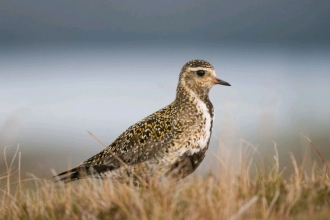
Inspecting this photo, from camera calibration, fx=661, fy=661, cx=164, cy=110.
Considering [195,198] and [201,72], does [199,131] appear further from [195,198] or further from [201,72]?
[195,198]

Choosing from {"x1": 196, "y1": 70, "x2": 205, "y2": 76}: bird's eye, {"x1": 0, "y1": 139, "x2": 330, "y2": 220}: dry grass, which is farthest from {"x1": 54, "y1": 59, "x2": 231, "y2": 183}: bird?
{"x1": 0, "y1": 139, "x2": 330, "y2": 220}: dry grass

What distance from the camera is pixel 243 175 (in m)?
4.75

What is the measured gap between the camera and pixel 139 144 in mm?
5801

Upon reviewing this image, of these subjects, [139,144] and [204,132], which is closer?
[204,132]

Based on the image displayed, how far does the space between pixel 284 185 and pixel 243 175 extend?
0.30 m

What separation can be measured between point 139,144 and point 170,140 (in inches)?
12.5

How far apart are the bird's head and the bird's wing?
0.90 feet

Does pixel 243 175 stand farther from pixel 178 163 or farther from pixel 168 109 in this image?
pixel 168 109

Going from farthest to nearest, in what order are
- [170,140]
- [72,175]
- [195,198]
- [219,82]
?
[219,82]
[72,175]
[170,140]
[195,198]

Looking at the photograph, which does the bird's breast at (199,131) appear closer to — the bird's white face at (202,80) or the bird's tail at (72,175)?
the bird's white face at (202,80)

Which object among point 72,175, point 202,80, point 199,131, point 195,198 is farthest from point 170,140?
point 195,198

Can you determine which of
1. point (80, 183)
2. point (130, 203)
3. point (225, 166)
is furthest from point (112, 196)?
point (225, 166)

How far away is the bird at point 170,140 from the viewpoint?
218 inches

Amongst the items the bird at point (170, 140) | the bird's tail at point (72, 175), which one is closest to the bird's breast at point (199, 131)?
the bird at point (170, 140)
